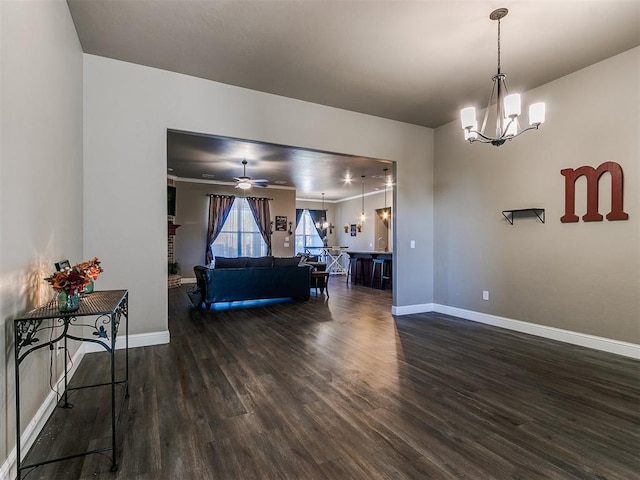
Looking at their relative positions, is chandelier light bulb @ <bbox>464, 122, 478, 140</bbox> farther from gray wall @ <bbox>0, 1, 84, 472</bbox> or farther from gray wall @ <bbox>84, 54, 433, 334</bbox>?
gray wall @ <bbox>0, 1, 84, 472</bbox>

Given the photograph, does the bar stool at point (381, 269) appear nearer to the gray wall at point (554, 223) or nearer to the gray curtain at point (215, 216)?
the gray wall at point (554, 223)

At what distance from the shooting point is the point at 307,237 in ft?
43.0

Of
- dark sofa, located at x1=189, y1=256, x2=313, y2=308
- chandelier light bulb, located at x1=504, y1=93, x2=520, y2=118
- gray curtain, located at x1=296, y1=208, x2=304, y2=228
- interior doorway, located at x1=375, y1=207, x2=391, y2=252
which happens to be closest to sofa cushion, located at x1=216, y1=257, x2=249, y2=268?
dark sofa, located at x1=189, y1=256, x2=313, y2=308

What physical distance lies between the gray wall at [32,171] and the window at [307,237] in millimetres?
10186

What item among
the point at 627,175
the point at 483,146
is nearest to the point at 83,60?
the point at 483,146

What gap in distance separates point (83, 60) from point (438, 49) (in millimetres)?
3571

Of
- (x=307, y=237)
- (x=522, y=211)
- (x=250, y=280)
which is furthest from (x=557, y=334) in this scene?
(x=307, y=237)

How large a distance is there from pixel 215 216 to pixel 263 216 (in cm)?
146

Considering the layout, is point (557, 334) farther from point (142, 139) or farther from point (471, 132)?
point (142, 139)

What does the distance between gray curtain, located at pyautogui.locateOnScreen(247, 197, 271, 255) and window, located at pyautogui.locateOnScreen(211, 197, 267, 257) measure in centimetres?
13

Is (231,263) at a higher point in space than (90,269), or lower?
lower

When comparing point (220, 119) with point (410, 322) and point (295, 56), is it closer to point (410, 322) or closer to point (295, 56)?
point (295, 56)

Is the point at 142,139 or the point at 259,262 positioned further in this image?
the point at 259,262

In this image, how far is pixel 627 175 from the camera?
3.25 meters
